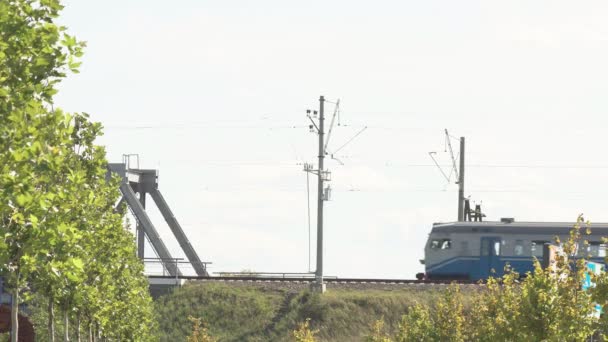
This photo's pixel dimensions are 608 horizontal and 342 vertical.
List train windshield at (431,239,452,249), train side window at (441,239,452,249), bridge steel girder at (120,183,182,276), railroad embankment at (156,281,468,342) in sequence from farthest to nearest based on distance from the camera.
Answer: bridge steel girder at (120,183,182,276) < train windshield at (431,239,452,249) < train side window at (441,239,452,249) < railroad embankment at (156,281,468,342)

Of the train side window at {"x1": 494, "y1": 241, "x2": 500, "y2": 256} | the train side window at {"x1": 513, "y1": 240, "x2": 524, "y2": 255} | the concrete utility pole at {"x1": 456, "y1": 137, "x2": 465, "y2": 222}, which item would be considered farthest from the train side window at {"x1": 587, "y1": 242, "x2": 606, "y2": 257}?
the concrete utility pole at {"x1": 456, "y1": 137, "x2": 465, "y2": 222}

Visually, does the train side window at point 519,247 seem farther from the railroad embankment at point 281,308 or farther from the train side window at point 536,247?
the railroad embankment at point 281,308

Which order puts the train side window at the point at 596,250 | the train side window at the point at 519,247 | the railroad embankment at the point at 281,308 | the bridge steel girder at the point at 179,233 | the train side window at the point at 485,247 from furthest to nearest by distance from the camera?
1. the bridge steel girder at the point at 179,233
2. the train side window at the point at 485,247
3. the train side window at the point at 519,247
4. the railroad embankment at the point at 281,308
5. the train side window at the point at 596,250

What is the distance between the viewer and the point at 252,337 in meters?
72.4

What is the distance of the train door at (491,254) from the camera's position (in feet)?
239

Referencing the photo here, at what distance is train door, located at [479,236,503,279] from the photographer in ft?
239

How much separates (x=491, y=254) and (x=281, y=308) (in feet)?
40.8

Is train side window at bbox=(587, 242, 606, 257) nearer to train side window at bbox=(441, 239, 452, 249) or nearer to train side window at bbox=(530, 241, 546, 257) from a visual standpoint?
train side window at bbox=(530, 241, 546, 257)

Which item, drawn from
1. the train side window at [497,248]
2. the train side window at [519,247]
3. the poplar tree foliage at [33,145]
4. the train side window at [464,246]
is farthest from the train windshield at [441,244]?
the poplar tree foliage at [33,145]

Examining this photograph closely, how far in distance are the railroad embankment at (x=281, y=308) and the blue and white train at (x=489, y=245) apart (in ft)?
8.96

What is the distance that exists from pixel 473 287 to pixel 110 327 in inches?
1202

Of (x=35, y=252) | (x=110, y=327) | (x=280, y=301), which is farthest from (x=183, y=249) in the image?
(x=35, y=252)

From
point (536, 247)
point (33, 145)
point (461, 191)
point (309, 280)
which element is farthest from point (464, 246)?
point (33, 145)

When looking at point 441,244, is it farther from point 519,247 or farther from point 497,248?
point 519,247
